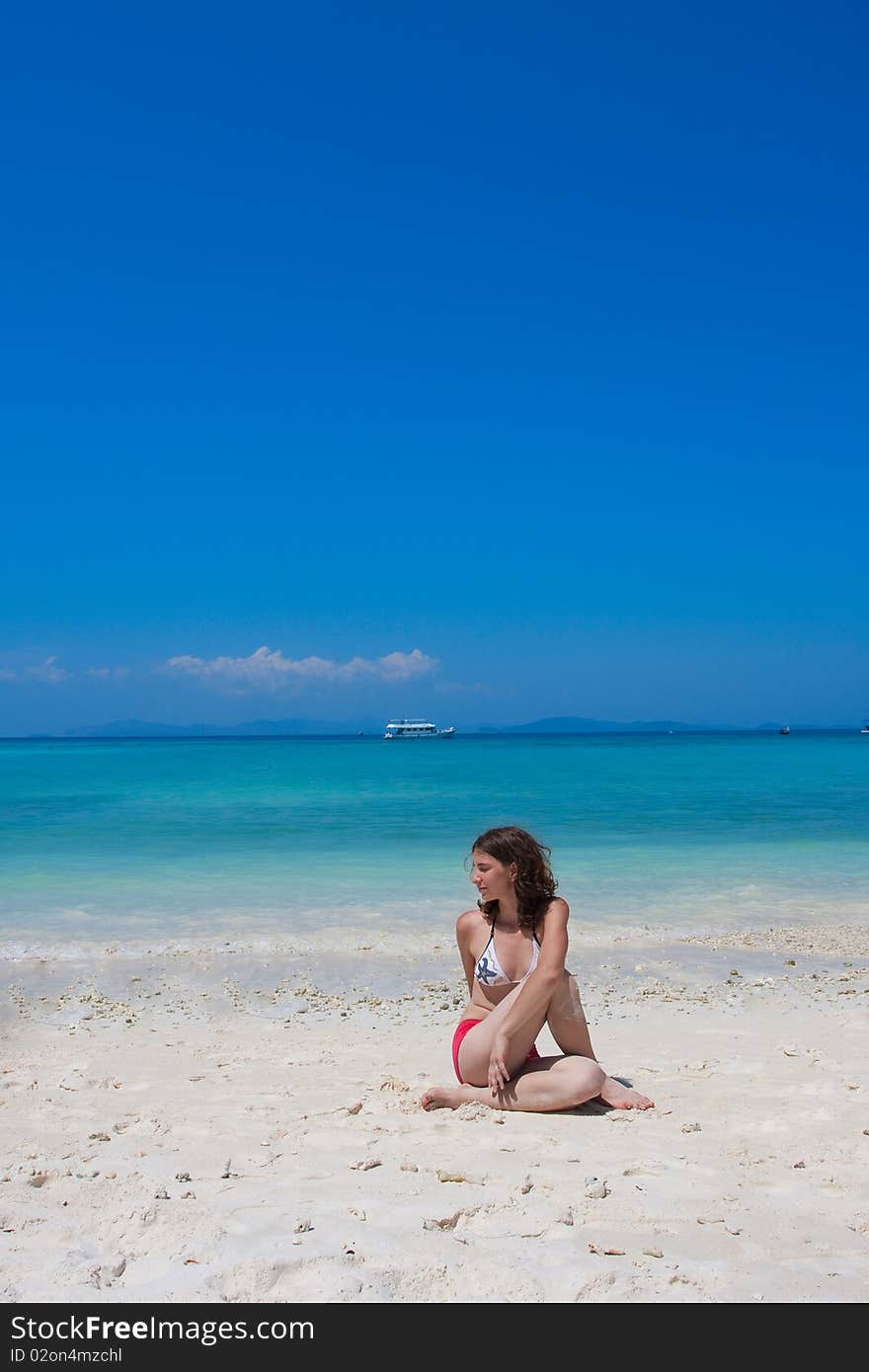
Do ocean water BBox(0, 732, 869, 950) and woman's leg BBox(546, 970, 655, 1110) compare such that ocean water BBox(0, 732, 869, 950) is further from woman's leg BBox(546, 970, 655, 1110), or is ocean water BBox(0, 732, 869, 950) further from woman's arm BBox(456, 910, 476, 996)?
woman's leg BBox(546, 970, 655, 1110)

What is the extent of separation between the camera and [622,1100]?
529cm

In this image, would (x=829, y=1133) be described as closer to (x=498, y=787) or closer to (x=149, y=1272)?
Result: (x=149, y=1272)

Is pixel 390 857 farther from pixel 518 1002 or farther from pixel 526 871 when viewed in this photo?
pixel 518 1002

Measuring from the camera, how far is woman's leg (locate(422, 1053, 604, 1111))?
517 centimetres

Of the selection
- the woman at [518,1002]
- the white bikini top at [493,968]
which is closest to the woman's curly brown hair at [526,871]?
the woman at [518,1002]

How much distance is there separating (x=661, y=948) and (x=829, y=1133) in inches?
238

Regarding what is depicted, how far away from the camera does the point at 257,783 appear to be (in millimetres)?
44438

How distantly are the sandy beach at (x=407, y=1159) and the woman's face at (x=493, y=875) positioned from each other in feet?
3.74

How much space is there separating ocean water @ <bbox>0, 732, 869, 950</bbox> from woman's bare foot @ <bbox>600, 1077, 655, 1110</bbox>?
6.76 metres

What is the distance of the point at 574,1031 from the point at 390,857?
43.2 feet

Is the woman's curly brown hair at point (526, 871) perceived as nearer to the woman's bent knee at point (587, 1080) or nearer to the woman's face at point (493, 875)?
the woman's face at point (493, 875)

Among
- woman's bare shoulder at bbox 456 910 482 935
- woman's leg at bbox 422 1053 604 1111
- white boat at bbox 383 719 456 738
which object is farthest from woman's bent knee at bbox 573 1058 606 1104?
white boat at bbox 383 719 456 738

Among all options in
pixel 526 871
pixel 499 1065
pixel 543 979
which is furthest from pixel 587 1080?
pixel 526 871
